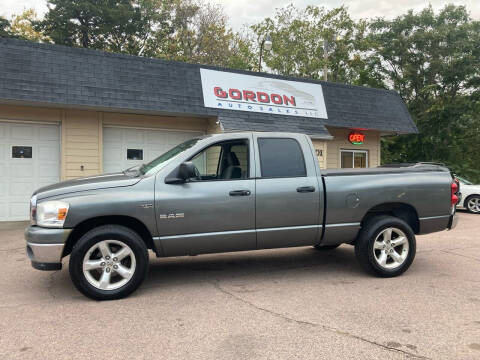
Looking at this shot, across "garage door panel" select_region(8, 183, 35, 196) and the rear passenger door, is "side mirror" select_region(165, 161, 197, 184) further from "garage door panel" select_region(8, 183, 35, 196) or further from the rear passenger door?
"garage door panel" select_region(8, 183, 35, 196)

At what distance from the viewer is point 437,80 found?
2336cm

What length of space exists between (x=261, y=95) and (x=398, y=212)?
26.7 feet

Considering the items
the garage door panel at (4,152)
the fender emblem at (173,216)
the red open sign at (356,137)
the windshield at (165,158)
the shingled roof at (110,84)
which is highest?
the shingled roof at (110,84)

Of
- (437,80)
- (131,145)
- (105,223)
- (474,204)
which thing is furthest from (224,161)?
(437,80)

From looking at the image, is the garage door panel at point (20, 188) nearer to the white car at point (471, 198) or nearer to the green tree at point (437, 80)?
the white car at point (471, 198)

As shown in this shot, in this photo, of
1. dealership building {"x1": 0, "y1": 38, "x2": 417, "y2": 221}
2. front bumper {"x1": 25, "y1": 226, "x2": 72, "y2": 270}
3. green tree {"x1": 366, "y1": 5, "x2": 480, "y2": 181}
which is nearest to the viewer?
front bumper {"x1": 25, "y1": 226, "x2": 72, "y2": 270}

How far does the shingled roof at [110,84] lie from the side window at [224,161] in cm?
592

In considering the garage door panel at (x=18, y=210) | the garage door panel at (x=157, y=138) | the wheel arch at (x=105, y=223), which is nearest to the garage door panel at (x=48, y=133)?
the garage door panel at (x=18, y=210)

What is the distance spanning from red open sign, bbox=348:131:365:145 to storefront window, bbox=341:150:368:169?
54 centimetres

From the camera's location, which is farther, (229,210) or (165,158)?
(165,158)

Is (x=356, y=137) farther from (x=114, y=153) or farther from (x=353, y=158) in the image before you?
(x=114, y=153)

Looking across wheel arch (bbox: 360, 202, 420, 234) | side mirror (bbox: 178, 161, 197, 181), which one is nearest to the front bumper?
side mirror (bbox: 178, 161, 197, 181)

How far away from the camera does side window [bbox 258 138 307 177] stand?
5172 millimetres

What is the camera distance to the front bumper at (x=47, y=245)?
4266 mm
